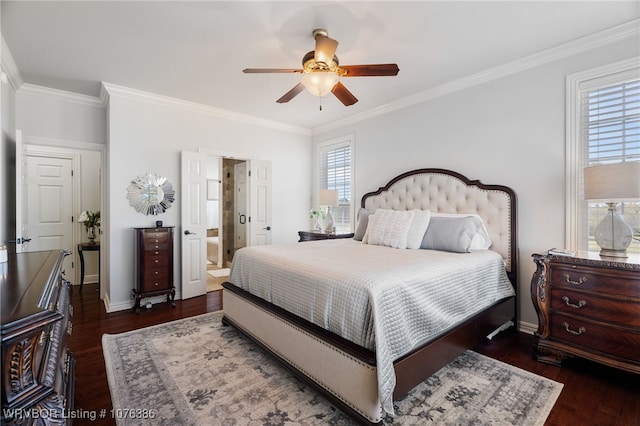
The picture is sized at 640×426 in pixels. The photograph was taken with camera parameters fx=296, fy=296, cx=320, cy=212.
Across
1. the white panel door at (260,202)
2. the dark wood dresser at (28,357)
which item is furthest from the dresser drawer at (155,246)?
the dark wood dresser at (28,357)

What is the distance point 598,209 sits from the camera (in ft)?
8.57

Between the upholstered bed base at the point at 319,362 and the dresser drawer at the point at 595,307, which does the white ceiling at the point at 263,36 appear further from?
the upholstered bed base at the point at 319,362

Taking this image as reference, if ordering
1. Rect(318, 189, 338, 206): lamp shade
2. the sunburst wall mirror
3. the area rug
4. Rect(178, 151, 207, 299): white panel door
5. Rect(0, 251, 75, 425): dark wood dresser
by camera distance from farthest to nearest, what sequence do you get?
Rect(318, 189, 338, 206): lamp shade, Rect(178, 151, 207, 299): white panel door, the sunburst wall mirror, the area rug, Rect(0, 251, 75, 425): dark wood dresser

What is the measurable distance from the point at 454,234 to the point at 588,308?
1.09 m

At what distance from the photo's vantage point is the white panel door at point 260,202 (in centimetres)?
487

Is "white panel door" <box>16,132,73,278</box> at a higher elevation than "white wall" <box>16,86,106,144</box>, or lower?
lower

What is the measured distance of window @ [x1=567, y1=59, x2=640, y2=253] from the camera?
2.46 metres

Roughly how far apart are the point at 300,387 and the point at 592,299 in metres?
2.20

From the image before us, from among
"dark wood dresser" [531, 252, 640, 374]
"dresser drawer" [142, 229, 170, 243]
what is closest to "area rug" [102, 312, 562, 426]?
"dark wood dresser" [531, 252, 640, 374]

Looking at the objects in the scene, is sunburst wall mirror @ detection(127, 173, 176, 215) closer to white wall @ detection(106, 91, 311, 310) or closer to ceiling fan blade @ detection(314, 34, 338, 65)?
white wall @ detection(106, 91, 311, 310)

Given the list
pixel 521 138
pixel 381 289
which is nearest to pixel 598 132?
pixel 521 138

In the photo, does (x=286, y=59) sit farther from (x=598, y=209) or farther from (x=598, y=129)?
(x=598, y=209)

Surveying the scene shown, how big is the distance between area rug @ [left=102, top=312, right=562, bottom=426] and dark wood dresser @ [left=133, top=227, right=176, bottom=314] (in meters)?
1.06

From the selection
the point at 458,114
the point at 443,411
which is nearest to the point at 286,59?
the point at 458,114
